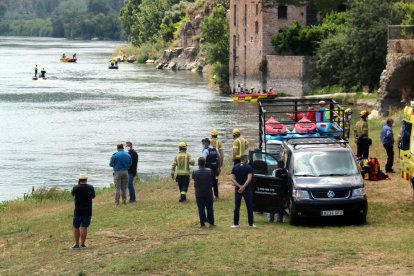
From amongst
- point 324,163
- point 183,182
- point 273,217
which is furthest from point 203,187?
point 183,182

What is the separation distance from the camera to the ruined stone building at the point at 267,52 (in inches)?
2906

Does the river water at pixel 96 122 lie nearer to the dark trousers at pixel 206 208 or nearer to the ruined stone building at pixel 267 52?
the ruined stone building at pixel 267 52

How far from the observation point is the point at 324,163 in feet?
69.7

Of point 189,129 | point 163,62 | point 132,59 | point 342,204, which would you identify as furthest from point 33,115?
point 132,59

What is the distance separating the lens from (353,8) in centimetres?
6750

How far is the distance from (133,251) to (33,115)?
158 ft

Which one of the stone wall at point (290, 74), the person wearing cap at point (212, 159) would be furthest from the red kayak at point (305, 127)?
the stone wall at point (290, 74)

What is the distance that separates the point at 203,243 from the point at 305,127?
10.7 m

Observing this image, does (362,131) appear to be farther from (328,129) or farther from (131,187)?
(131,187)

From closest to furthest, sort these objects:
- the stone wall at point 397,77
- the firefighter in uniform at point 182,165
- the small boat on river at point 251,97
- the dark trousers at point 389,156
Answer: the firefighter in uniform at point 182,165 < the dark trousers at point 389,156 < the stone wall at point 397,77 < the small boat on river at point 251,97

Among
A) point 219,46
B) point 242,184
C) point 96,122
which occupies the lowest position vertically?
point 96,122

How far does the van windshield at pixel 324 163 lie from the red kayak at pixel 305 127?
677cm

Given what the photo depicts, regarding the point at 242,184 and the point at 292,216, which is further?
the point at 292,216

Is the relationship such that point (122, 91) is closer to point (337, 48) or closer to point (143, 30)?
point (337, 48)
